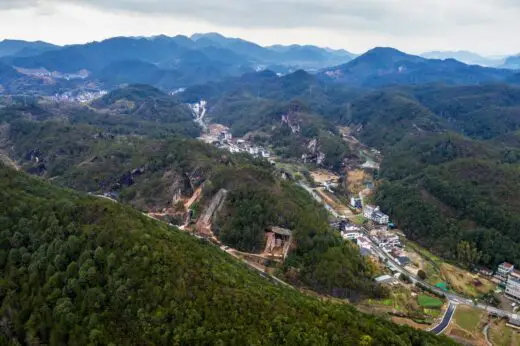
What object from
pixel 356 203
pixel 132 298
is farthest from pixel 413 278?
pixel 132 298

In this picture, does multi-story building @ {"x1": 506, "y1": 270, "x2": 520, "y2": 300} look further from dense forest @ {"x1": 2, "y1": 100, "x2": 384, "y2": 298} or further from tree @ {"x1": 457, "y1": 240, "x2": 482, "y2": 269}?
dense forest @ {"x1": 2, "y1": 100, "x2": 384, "y2": 298}

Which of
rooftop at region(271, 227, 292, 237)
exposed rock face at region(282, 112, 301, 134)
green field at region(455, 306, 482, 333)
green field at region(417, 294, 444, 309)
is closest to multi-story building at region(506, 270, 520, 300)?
green field at region(455, 306, 482, 333)

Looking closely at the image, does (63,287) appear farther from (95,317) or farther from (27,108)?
(27,108)

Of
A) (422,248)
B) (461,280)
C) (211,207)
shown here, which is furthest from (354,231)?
(211,207)

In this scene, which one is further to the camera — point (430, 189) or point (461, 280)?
point (430, 189)

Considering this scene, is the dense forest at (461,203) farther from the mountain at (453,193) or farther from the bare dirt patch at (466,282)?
the bare dirt patch at (466,282)
